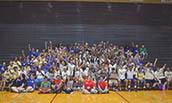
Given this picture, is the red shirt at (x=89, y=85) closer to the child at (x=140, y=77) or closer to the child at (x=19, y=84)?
the child at (x=140, y=77)

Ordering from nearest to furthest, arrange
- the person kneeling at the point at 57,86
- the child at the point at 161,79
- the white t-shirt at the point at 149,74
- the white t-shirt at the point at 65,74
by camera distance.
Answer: the person kneeling at the point at 57,86 < the child at the point at 161,79 < the white t-shirt at the point at 65,74 < the white t-shirt at the point at 149,74

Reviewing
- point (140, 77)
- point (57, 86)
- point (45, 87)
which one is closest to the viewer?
point (45, 87)

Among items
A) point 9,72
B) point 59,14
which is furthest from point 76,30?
point 9,72

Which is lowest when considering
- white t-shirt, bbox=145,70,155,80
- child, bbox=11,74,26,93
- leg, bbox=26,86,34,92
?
leg, bbox=26,86,34,92

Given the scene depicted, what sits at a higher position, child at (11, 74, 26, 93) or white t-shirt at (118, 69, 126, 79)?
white t-shirt at (118, 69, 126, 79)

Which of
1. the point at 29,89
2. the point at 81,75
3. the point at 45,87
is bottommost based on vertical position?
the point at 29,89

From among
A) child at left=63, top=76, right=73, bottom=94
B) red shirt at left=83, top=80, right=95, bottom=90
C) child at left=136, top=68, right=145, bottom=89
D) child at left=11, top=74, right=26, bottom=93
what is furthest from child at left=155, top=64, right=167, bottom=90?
child at left=11, top=74, right=26, bottom=93

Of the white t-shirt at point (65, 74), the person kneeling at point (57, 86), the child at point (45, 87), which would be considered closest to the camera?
the child at point (45, 87)

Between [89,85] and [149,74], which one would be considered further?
[149,74]

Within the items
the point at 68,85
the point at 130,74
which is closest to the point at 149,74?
the point at 130,74

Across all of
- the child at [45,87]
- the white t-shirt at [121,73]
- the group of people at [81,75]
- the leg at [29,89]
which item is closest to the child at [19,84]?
the group of people at [81,75]

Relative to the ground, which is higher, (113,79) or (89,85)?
(113,79)

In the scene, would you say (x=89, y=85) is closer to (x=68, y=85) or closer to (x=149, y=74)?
(x=68, y=85)

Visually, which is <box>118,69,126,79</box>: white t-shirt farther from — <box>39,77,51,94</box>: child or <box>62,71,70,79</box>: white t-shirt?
<box>39,77,51,94</box>: child
